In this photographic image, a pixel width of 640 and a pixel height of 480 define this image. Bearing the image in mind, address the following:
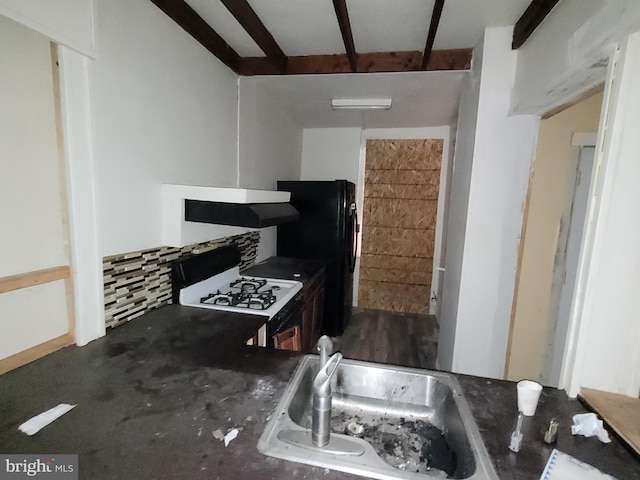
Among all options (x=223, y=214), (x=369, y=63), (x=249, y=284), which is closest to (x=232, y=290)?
(x=249, y=284)

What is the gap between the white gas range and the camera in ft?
6.14

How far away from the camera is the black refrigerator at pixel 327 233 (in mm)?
3314

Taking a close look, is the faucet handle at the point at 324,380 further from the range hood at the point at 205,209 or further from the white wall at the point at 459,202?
the white wall at the point at 459,202

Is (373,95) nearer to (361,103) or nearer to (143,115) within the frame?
(361,103)

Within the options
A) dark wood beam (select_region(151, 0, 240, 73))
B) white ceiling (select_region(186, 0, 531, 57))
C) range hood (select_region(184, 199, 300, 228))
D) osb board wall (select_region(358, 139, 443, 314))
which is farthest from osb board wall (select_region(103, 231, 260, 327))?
osb board wall (select_region(358, 139, 443, 314))

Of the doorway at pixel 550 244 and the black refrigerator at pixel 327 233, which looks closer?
the doorway at pixel 550 244

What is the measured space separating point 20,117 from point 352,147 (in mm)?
3431

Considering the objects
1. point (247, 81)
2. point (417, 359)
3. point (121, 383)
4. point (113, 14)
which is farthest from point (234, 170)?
point (417, 359)

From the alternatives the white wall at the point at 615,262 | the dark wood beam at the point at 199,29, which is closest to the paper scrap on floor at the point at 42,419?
the white wall at the point at 615,262

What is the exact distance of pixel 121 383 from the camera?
43.1 inches

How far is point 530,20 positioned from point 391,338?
2.96 metres

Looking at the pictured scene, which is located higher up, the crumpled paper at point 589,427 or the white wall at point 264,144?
the white wall at point 264,144

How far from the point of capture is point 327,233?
3352 millimetres

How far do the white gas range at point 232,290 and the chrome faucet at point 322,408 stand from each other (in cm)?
93
